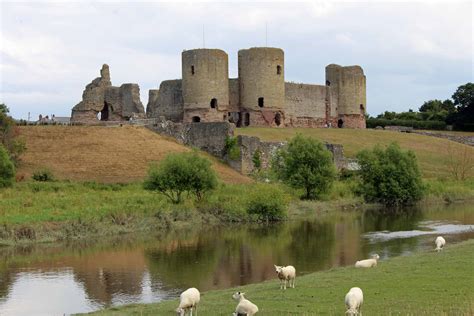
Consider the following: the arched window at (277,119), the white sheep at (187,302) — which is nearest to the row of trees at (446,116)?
the arched window at (277,119)

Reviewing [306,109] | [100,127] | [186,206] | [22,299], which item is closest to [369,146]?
[306,109]

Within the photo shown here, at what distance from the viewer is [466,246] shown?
24.3m

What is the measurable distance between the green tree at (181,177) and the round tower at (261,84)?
22.6 m

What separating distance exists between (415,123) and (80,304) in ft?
221

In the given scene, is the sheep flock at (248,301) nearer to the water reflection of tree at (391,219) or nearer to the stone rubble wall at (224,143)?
the water reflection of tree at (391,219)

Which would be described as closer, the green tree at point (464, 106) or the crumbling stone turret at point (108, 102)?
the crumbling stone turret at point (108, 102)

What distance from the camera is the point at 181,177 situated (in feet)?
119

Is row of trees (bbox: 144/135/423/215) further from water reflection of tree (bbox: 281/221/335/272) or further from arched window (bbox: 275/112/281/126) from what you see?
arched window (bbox: 275/112/281/126)

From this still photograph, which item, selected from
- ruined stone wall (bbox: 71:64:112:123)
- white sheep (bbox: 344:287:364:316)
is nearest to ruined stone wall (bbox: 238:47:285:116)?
ruined stone wall (bbox: 71:64:112:123)

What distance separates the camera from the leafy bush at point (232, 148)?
167ft

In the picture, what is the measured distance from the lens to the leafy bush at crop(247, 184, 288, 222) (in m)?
36.6

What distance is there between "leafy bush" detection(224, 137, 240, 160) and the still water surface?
14252mm

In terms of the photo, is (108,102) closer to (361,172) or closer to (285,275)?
(361,172)

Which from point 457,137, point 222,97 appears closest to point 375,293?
point 222,97
